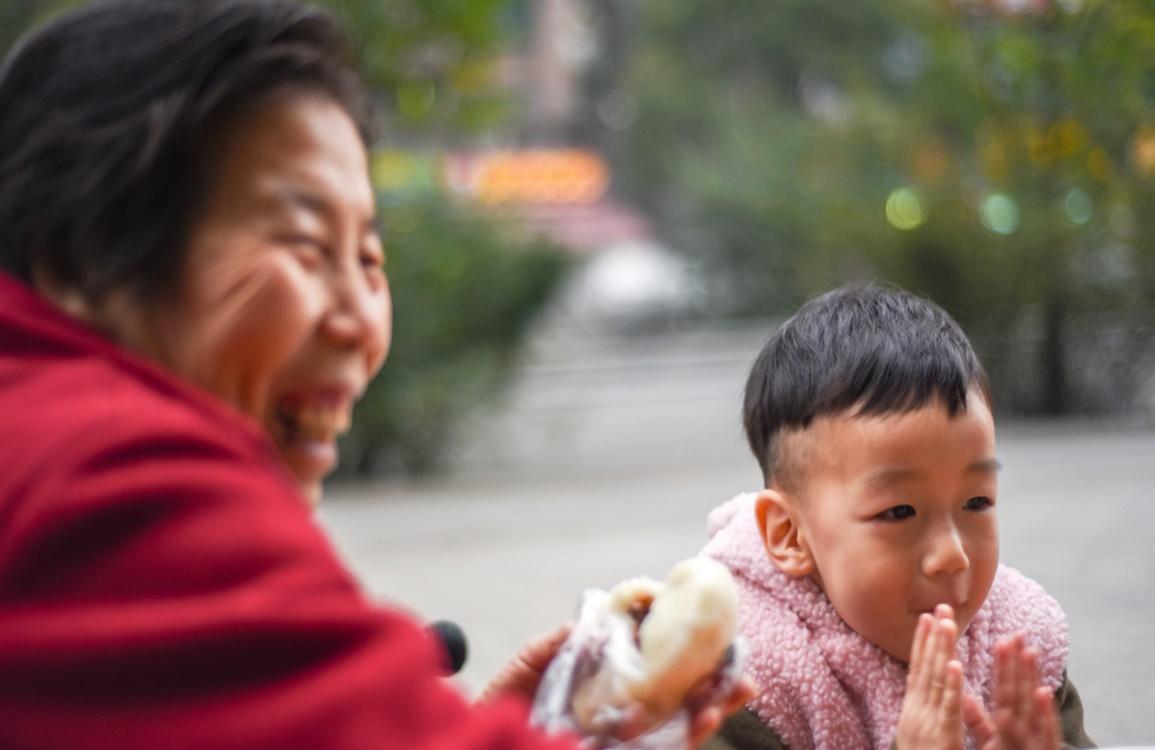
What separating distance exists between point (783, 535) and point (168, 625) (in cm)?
116

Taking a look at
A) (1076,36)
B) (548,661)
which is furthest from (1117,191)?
(548,661)

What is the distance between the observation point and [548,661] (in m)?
1.27

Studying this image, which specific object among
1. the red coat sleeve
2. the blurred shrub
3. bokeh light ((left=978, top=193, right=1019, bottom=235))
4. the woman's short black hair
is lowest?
the blurred shrub

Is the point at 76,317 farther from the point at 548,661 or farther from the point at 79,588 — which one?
the point at 548,661

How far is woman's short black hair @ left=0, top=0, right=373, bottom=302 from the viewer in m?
0.93

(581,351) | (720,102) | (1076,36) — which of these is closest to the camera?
(1076,36)

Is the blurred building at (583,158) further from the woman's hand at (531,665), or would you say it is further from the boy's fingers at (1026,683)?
the woman's hand at (531,665)

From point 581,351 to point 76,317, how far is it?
25.6 metres

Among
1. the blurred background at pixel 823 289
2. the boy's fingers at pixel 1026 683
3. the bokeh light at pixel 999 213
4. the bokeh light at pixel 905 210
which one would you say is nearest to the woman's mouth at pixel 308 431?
the boy's fingers at pixel 1026 683

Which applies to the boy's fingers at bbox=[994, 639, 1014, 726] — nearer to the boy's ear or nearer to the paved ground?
the boy's ear

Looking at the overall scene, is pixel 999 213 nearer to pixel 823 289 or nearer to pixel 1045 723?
pixel 823 289

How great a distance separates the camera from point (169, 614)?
78cm

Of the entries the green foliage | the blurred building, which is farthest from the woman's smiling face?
the blurred building

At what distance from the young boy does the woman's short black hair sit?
3.20 feet
